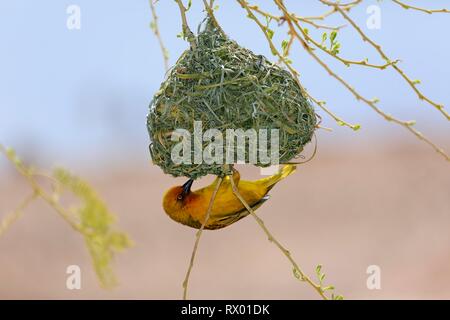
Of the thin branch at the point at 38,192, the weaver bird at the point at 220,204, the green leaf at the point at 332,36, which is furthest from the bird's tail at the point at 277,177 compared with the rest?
the thin branch at the point at 38,192

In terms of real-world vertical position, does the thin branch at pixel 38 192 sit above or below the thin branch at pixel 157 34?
below

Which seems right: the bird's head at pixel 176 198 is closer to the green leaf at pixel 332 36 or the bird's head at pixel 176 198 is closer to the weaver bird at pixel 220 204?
the weaver bird at pixel 220 204

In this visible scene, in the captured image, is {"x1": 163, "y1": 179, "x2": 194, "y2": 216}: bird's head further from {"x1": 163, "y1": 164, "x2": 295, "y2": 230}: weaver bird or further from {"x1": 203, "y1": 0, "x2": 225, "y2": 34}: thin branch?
{"x1": 203, "y1": 0, "x2": 225, "y2": 34}: thin branch

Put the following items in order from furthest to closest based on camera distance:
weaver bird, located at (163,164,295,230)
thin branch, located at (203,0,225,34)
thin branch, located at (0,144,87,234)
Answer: weaver bird, located at (163,164,295,230)
thin branch, located at (203,0,225,34)
thin branch, located at (0,144,87,234)

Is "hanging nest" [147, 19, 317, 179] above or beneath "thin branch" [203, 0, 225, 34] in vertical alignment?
beneath

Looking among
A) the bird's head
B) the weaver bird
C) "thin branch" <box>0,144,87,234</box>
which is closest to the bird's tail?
the weaver bird

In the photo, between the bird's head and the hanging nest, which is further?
the bird's head

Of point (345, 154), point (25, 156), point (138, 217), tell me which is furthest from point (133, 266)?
point (25, 156)

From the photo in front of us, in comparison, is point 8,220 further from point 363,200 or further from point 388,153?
point 388,153
